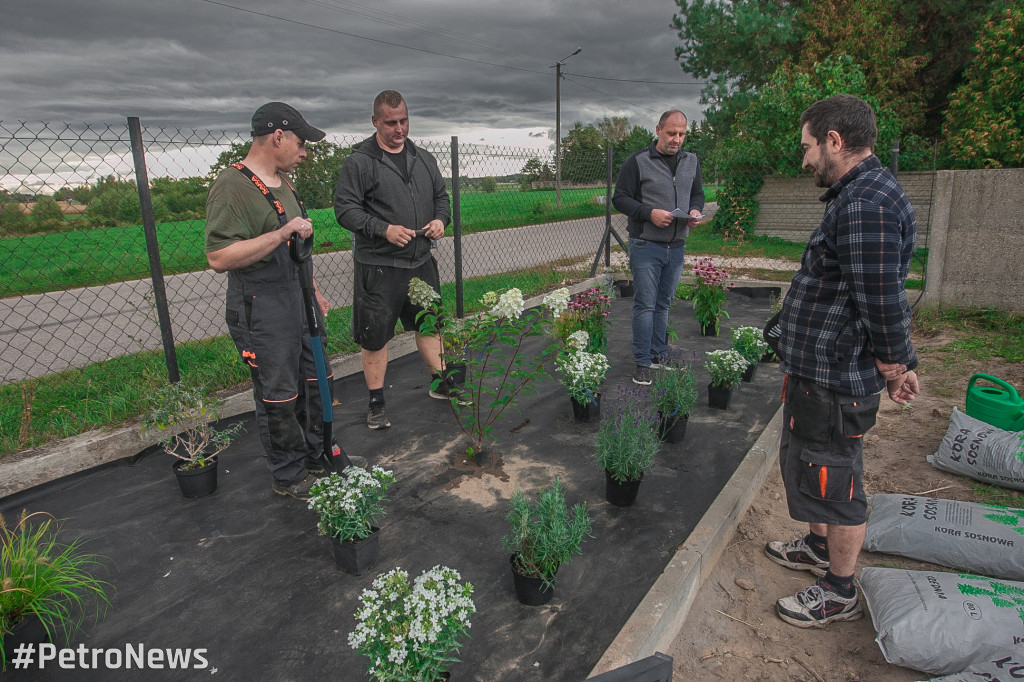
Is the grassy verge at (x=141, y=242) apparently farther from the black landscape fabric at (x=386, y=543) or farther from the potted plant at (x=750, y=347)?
the potted plant at (x=750, y=347)

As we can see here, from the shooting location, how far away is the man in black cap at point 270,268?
2754mm

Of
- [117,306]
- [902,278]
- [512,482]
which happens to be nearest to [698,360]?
[512,482]

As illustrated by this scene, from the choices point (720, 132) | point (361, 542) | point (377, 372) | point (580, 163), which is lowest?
point (361, 542)

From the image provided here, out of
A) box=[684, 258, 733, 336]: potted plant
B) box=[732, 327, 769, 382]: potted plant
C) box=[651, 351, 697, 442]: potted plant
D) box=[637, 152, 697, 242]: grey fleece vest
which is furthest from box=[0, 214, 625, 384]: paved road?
box=[732, 327, 769, 382]: potted plant

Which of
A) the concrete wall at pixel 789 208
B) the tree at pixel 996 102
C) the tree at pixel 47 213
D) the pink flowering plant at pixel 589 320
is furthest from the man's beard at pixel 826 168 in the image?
the concrete wall at pixel 789 208

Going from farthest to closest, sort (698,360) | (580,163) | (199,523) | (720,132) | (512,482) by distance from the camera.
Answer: (720,132)
(580,163)
(698,360)
(512,482)
(199,523)

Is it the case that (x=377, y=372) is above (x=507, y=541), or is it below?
above

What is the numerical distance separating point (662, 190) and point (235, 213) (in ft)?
10.9

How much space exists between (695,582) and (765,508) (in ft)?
3.34

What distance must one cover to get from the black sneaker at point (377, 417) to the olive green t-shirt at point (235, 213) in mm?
1566

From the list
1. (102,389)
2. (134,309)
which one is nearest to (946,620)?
(102,389)

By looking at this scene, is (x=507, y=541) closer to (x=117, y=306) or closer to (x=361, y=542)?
(x=361, y=542)

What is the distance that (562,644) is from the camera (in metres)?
2.24

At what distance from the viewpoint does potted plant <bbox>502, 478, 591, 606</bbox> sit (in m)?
2.39
